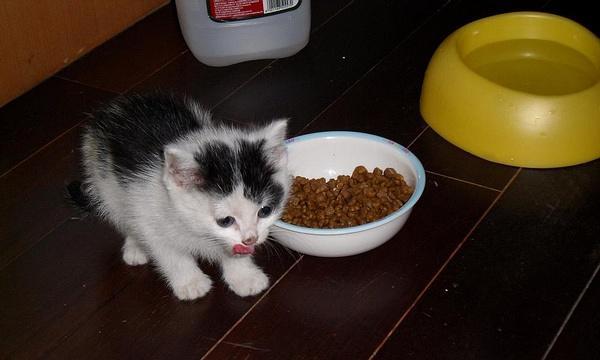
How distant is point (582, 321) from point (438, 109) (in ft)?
2.69

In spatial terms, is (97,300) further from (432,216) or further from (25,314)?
(432,216)

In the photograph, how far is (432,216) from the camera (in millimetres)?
2121

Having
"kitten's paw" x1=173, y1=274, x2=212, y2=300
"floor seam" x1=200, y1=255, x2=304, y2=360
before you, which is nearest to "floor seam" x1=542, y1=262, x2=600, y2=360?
"floor seam" x1=200, y1=255, x2=304, y2=360

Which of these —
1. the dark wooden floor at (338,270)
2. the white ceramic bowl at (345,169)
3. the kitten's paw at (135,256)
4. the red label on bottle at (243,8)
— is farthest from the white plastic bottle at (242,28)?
the kitten's paw at (135,256)

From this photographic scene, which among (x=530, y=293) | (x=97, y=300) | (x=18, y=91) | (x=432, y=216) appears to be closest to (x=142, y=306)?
(x=97, y=300)

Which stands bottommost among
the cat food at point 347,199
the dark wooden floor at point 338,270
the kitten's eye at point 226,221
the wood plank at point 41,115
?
the wood plank at point 41,115

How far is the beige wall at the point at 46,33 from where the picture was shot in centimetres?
260

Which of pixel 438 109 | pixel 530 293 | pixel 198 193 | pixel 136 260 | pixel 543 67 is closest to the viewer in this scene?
pixel 198 193

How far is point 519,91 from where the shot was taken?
2262mm

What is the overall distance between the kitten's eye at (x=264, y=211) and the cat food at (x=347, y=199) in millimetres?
253

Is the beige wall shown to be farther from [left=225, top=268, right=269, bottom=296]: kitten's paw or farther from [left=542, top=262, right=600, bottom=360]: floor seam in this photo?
[left=542, top=262, right=600, bottom=360]: floor seam

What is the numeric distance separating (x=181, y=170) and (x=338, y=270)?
52 centimetres

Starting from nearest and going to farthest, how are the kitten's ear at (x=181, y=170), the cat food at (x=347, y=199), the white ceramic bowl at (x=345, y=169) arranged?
the kitten's ear at (x=181, y=170), the white ceramic bowl at (x=345, y=169), the cat food at (x=347, y=199)

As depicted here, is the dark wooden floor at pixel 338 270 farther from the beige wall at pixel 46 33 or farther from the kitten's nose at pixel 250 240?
the kitten's nose at pixel 250 240
